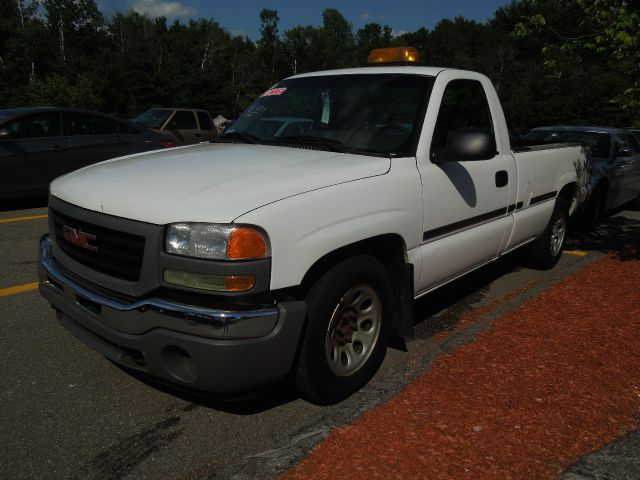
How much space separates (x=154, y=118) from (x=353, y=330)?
13835 mm

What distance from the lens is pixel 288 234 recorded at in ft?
8.32

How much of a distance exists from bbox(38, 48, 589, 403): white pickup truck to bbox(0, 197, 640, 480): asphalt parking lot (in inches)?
11.0

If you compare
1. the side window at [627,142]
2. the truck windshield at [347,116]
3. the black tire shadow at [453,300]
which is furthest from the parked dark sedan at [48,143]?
the side window at [627,142]

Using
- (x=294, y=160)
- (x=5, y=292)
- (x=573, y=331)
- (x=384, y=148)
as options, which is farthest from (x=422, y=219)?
(x=5, y=292)

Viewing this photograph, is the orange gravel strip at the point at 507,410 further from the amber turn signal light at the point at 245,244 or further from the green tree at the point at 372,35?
the green tree at the point at 372,35

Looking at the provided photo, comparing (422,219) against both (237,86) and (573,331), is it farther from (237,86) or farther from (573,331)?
(237,86)

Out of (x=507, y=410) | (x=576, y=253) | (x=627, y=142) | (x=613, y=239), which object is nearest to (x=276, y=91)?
(x=507, y=410)

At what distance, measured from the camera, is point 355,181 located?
2939 mm

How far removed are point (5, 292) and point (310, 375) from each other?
322 cm

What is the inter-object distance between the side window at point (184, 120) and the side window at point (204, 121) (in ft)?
0.80

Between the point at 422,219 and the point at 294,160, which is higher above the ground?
the point at 294,160

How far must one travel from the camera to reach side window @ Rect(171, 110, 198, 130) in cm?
1548

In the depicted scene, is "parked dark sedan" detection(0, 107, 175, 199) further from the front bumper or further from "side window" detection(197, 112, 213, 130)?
"side window" detection(197, 112, 213, 130)

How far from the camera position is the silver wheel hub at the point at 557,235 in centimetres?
585
